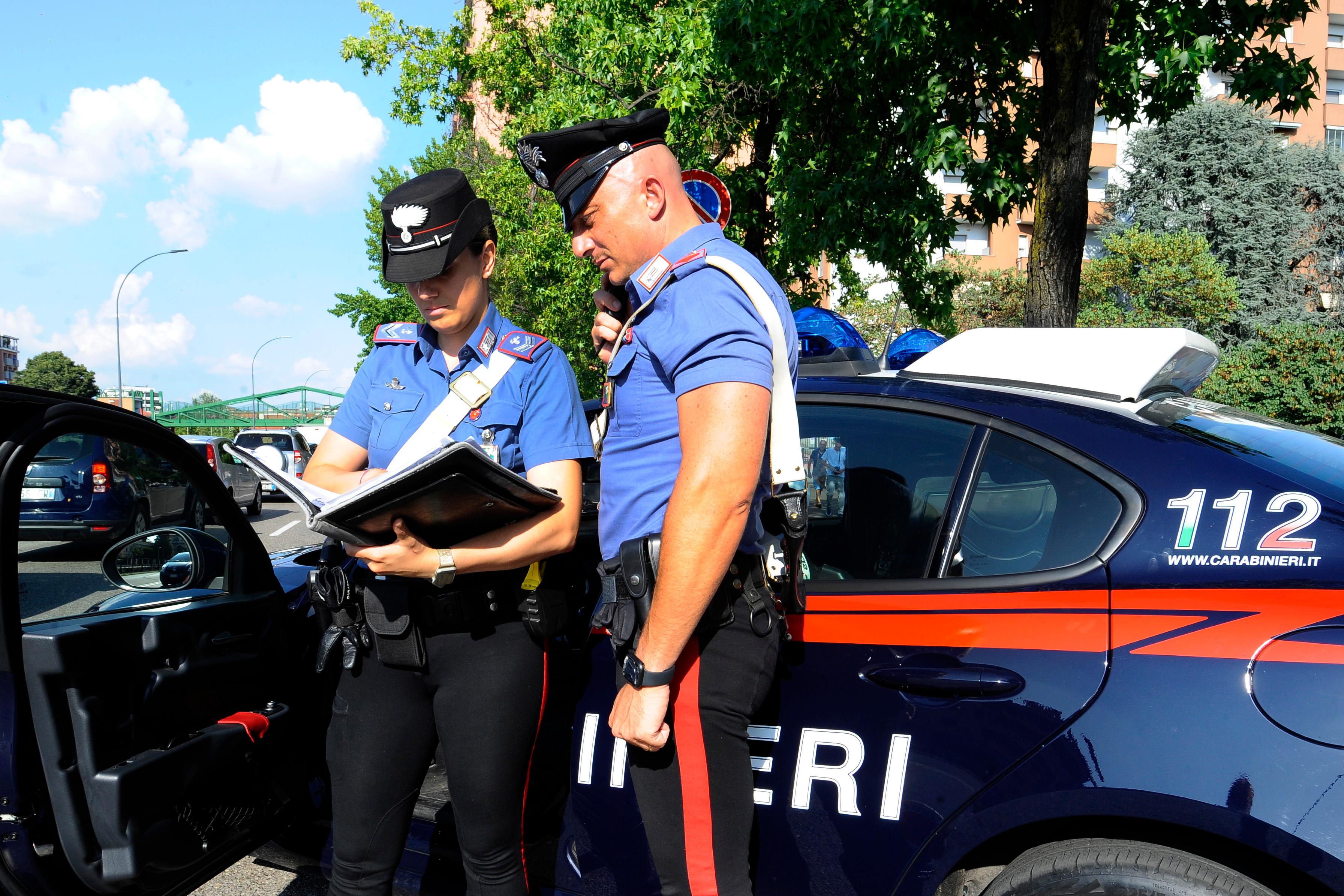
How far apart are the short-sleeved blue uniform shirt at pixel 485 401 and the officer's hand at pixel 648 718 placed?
62 cm

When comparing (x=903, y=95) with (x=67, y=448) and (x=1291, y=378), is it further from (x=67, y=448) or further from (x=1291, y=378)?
(x=1291, y=378)

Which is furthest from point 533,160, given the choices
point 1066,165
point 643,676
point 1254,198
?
point 1254,198

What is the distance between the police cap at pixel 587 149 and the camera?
1721 millimetres

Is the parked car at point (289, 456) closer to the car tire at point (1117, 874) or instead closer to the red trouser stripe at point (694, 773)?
the red trouser stripe at point (694, 773)

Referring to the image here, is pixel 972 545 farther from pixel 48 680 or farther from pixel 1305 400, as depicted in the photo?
pixel 1305 400

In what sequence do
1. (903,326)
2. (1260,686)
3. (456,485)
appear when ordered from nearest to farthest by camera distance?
(1260,686) → (456,485) → (903,326)

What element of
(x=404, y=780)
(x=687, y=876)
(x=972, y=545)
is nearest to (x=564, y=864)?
(x=404, y=780)

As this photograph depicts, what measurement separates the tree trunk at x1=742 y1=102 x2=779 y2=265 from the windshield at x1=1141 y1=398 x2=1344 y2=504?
10.2m

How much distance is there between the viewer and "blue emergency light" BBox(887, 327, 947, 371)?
9.07 feet

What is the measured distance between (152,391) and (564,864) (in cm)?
6259

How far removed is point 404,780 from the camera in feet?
6.39

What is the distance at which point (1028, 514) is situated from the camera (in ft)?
6.14

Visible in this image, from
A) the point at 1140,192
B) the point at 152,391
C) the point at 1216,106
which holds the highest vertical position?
the point at 1216,106

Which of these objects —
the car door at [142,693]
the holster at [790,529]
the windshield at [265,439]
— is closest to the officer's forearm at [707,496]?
the holster at [790,529]
